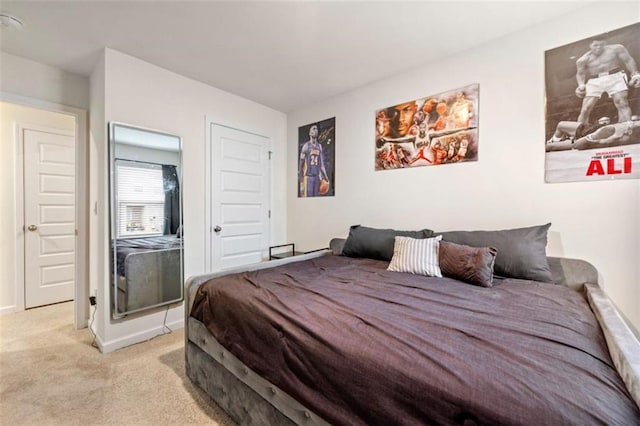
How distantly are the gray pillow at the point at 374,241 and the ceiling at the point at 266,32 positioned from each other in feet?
5.19

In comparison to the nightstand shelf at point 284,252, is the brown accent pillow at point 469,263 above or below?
above

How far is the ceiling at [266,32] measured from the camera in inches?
72.6

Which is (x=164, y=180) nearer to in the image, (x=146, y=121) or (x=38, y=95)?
(x=146, y=121)

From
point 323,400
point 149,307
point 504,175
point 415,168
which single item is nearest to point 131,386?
point 149,307

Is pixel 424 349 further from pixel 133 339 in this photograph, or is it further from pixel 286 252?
pixel 286 252

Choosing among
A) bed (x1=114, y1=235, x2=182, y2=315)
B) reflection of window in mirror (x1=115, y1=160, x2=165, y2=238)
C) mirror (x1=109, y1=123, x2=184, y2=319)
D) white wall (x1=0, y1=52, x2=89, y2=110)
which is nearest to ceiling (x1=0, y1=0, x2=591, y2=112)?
white wall (x1=0, y1=52, x2=89, y2=110)

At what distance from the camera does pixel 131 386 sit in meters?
1.78

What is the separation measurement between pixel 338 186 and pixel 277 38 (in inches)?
63.9

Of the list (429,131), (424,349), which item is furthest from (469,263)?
(429,131)

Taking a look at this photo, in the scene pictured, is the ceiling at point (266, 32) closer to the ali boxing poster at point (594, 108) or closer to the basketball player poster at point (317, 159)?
the ali boxing poster at point (594, 108)

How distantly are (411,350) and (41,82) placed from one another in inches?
141

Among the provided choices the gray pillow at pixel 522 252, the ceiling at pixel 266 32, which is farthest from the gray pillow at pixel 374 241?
the ceiling at pixel 266 32

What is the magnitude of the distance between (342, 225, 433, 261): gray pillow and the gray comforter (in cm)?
71

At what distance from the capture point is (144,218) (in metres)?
2.50
